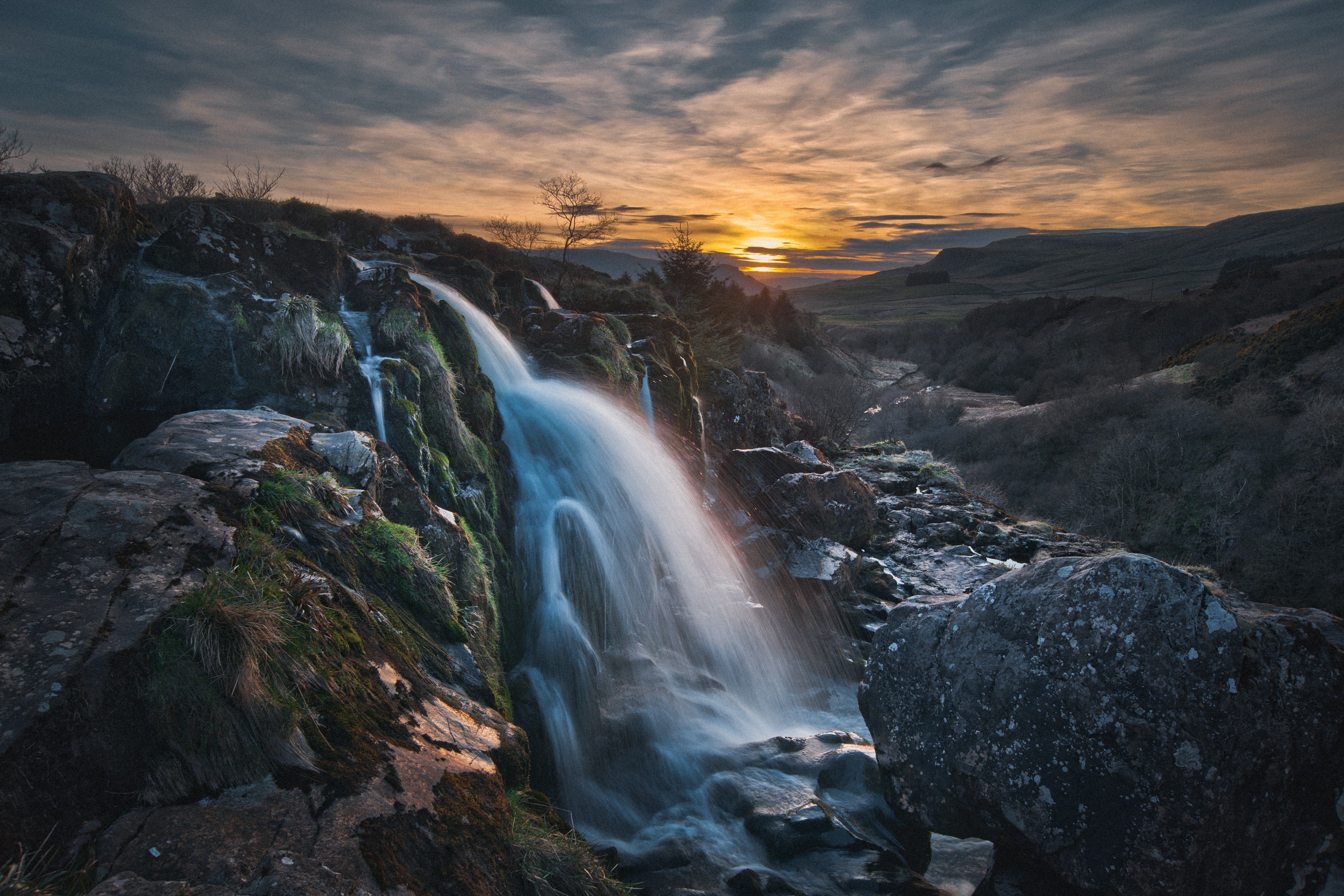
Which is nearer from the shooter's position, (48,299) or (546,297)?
(48,299)

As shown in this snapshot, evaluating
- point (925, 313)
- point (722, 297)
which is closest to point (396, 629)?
point (722, 297)

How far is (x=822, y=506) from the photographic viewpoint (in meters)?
15.3

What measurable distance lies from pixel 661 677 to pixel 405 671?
18.1 feet

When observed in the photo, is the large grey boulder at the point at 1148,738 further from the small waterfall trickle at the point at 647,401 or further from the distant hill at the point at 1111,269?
the distant hill at the point at 1111,269

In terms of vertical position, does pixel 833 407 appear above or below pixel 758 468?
above

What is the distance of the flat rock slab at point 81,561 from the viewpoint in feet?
10.3

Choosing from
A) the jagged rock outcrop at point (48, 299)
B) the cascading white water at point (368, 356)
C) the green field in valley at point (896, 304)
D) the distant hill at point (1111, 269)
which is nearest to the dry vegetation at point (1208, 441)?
the cascading white water at point (368, 356)

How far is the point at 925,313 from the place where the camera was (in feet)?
425

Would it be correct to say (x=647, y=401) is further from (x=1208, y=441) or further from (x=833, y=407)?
(x=1208, y=441)

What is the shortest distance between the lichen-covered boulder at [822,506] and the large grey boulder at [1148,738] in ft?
29.2

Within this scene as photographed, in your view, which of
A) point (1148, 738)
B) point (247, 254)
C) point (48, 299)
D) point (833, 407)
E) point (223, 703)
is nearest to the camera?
point (223, 703)

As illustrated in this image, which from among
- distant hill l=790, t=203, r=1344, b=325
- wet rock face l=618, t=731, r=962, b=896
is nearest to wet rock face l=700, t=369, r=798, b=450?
wet rock face l=618, t=731, r=962, b=896

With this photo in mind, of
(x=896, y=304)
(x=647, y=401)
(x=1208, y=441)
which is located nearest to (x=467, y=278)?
(x=647, y=401)

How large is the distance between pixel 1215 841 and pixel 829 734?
15.5ft
